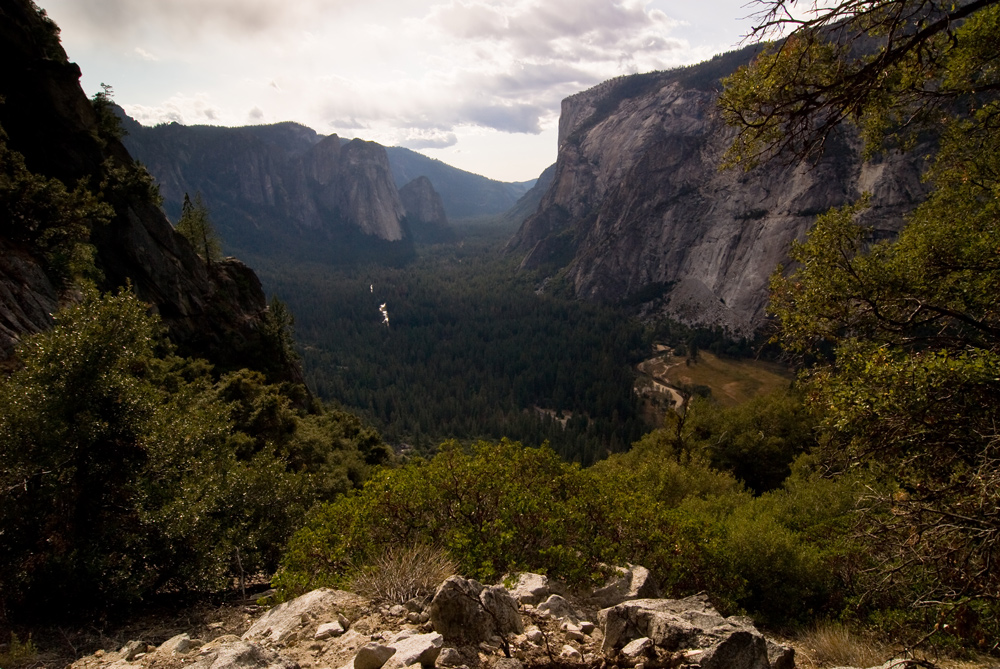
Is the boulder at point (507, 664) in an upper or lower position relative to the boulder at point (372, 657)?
lower

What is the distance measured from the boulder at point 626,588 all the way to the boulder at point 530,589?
1255 millimetres

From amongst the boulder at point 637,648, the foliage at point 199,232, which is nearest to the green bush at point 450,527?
the boulder at point 637,648

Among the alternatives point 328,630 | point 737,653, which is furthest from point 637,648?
point 328,630

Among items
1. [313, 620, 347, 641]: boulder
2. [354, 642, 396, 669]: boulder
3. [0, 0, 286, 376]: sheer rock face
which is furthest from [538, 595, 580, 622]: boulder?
[0, 0, 286, 376]: sheer rock face

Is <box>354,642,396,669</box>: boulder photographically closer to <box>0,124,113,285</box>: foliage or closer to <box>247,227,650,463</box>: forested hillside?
<box>0,124,113,285</box>: foliage

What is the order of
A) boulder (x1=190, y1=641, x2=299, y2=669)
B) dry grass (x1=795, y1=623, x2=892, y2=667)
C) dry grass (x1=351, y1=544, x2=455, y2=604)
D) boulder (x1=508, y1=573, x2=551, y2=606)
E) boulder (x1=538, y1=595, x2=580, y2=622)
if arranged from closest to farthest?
boulder (x1=190, y1=641, x2=299, y2=669) < boulder (x1=538, y1=595, x2=580, y2=622) < dry grass (x1=351, y1=544, x2=455, y2=604) < boulder (x1=508, y1=573, x2=551, y2=606) < dry grass (x1=795, y1=623, x2=892, y2=667)

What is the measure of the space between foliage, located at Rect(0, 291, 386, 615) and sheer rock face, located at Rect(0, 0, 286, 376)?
27966mm

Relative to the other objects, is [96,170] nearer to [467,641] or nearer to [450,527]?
[450,527]

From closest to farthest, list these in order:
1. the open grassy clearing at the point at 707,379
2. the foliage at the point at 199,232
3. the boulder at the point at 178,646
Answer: the boulder at the point at 178,646, the foliage at the point at 199,232, the open grassy clearing at the point at 707,379

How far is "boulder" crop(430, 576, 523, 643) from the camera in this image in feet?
24.2

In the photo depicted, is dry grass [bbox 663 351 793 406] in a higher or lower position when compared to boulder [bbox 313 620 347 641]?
lower

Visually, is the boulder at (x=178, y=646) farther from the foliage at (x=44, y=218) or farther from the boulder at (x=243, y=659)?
the foliage at (x=44, y=218)

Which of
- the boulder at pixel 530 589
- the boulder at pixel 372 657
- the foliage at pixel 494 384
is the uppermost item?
the boulder at pixel 372 657

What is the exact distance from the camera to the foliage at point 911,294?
586cm
